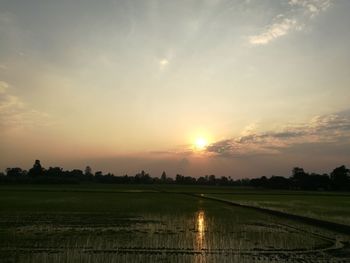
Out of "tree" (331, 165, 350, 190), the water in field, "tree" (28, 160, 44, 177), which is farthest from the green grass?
"tree" (28, 160, 44, 177)

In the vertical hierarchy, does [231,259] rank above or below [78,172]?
below

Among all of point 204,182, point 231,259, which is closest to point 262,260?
point 231,259

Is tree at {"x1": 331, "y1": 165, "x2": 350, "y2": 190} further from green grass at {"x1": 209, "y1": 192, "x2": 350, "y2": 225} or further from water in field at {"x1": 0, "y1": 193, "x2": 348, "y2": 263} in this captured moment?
water in field at {"x1": 0, "y1": 193, "x2": 348, "y2": 263}

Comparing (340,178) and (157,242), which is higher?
(340,178)

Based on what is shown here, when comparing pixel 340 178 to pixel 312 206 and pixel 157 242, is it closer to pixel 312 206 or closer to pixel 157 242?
pixel 312 206

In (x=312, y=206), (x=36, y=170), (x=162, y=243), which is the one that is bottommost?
(x=162, y=243)

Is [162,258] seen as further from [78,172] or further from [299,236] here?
[78,172]

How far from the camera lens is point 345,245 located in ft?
43.8

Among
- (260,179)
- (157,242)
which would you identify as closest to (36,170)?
(260,179)

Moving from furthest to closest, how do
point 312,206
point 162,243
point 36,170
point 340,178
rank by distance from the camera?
1. point 36,170
2. point 340,178
3. point 312,206
4. point 162,243

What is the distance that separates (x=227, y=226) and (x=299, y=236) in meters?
4.01

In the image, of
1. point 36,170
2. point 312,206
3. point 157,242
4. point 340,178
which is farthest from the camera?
point 36,170

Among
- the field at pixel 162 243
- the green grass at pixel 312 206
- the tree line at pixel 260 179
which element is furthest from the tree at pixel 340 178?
the field at pixel 162 243

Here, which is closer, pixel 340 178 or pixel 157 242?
pixel 157 242
